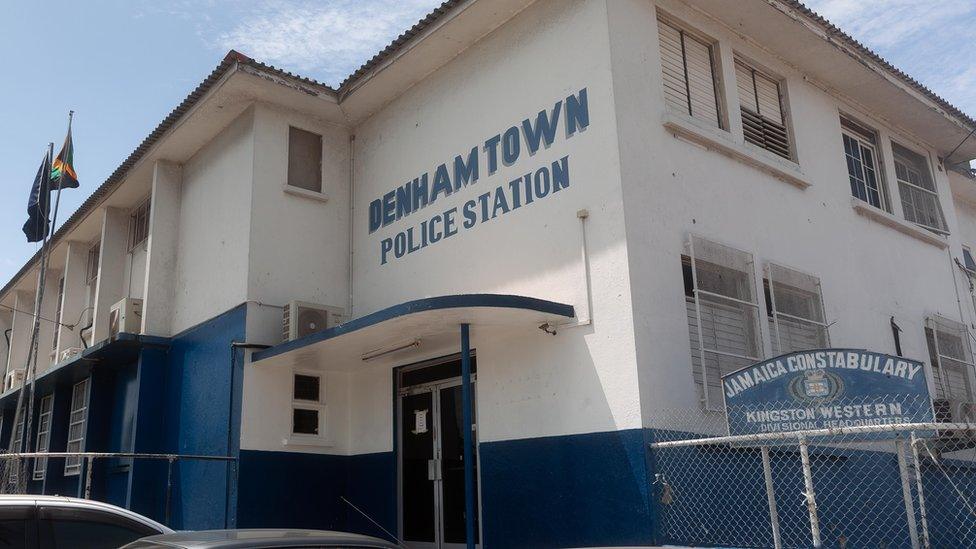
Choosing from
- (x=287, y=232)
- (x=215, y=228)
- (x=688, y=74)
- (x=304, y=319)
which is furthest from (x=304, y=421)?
(x=688, y=74)

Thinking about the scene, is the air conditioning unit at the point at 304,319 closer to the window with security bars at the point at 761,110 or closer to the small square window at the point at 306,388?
the small square window at the point at 306,388

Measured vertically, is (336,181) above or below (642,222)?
above

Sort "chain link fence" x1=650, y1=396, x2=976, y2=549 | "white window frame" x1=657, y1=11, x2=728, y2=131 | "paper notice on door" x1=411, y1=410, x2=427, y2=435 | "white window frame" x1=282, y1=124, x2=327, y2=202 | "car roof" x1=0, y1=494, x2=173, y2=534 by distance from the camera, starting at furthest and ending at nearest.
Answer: "white window frame" x1=282, y1=124, x2=327, y2=202 → "paper notice on door" x1=411, y1=410, x2=427, y2=435 → "white window frame" x1=657, y1=11, x2=728, y2=131 → "chain link fence" x1=650, y1=396, x2=976, y2=549 → "car roof" x1=0, y1=494, x2=173, y2=534

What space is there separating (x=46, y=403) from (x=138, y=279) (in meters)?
3.63

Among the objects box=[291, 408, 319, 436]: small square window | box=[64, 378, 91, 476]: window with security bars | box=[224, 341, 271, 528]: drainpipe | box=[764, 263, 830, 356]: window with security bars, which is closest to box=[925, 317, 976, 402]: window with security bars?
box=[764, 263, 830, 356]: window with security bars

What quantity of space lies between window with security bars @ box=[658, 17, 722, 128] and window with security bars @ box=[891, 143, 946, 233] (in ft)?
14.9

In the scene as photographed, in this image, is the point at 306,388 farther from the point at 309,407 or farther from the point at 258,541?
the point at 258,541

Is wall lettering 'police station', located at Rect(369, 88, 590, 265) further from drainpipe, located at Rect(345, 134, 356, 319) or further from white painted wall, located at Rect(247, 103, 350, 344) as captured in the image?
white painted wall, located at Rect(247, 103, 350, 344)

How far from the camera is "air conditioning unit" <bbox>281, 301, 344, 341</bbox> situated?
35.9 feet

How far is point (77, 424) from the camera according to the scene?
48.8 feet

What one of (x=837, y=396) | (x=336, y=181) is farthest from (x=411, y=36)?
(x=837, y=396)

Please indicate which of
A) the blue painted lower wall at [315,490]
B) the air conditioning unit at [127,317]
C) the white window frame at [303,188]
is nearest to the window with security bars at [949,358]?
the blue painted lower wall at [315,490]

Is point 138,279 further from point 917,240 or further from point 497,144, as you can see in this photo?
point 917,240

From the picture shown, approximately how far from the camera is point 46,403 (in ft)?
53.6
